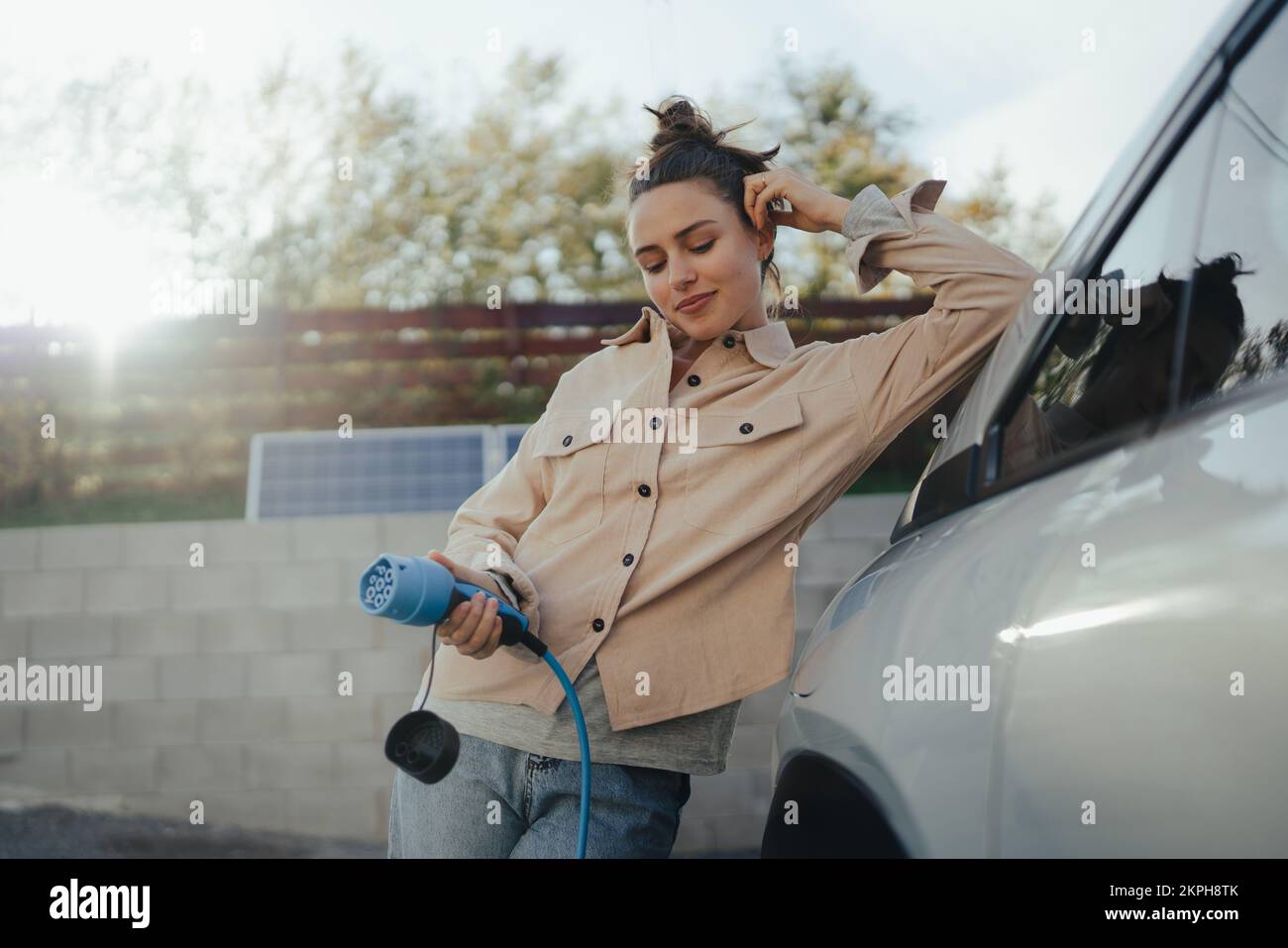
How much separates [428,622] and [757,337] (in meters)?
0.70

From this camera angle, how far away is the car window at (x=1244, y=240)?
107 centimetres

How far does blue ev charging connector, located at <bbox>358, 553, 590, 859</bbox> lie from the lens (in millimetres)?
1521

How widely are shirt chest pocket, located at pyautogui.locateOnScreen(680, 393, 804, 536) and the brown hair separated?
35cm

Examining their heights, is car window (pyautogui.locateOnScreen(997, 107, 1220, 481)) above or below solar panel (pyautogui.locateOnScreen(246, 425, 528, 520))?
below

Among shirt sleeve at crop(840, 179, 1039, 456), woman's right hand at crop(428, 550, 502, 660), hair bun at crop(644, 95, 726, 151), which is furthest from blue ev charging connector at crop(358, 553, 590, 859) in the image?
hair bun at crop(644, 95, 726, 151)

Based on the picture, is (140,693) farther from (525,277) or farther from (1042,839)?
(525,277)

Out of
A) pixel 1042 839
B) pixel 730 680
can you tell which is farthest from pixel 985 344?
pixel 1042 839

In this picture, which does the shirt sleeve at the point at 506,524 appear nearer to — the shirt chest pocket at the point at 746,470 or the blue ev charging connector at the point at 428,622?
the blue ev charging connector at the point at 428,622

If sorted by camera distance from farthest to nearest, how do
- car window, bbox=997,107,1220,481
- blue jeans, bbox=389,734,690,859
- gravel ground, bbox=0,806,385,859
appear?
gravel ground, bbox=0,806,385,859
blue jeans, bbox=389,734,690,859
car window, bbox=997,107,1220,481

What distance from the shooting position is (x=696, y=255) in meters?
1.86

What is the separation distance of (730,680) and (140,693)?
419cm

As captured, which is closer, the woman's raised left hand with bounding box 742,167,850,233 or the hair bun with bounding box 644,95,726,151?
the woman's raised left hand with bounding box 742,167,850,233

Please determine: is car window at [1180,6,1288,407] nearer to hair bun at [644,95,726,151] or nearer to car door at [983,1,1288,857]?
car door at [983,1,1288,857]

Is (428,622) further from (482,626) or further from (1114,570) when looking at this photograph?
(1114,570)
